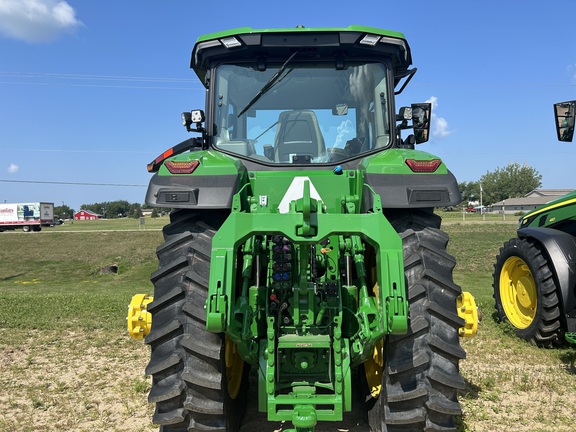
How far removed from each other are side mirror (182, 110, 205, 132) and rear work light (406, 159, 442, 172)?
6.26ft

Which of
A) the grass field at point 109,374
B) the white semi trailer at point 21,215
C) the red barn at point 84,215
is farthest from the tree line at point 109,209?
the grass field at point 109,374

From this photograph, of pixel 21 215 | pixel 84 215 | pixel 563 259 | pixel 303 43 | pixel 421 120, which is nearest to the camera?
pixel 303 43

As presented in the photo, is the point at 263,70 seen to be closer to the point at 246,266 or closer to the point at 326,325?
the point at 246,266

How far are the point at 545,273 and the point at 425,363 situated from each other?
3876mm

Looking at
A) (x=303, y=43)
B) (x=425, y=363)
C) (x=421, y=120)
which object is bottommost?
(x=425, y=363)

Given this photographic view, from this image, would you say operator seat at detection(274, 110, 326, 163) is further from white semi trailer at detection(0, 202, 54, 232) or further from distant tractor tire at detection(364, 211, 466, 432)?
white semi trailer at detection(0, 202, 54, 232)

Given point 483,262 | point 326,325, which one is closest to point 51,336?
point 326,325

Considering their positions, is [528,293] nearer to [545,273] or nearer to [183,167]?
[545,273]

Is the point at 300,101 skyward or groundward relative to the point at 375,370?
skyward

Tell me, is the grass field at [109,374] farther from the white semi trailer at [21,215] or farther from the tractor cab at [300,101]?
the white semi trailer at [21,215]

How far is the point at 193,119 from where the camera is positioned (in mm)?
4324

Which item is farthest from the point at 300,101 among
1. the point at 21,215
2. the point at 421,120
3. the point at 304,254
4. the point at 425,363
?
the point at 21,215

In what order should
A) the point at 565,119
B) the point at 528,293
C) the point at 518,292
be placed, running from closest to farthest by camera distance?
the point at 565,119, the point at 528,293, the point at 518,292

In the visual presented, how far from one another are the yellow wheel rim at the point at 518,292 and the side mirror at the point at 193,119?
4.73m
